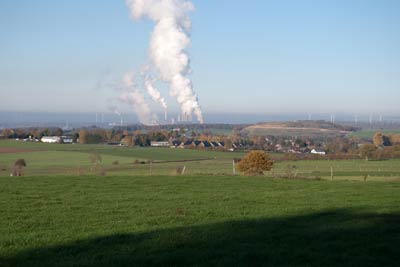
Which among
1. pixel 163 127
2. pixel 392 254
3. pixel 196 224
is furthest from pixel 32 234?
pixel 163 127

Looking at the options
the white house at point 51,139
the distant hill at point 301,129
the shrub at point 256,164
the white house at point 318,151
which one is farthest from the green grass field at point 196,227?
the distant hill at point 301,129

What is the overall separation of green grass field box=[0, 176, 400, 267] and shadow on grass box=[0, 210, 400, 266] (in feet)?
0.05

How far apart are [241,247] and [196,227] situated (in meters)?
1.92

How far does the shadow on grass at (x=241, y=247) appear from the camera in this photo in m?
7.06

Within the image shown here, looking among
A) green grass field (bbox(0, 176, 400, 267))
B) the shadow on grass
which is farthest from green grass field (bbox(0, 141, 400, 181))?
the shadow on grass

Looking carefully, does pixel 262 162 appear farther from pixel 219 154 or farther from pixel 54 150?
pixel 54 150

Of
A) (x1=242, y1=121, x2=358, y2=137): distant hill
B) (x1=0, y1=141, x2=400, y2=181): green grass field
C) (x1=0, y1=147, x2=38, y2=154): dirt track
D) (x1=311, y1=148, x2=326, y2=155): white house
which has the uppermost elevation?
(x1=242, y1=121, x2=358, y2=137): distant hill

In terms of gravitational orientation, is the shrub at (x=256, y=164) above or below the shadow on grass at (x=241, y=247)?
below

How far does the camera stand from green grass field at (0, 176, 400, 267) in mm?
7289

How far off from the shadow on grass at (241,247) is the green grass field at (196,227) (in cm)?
1

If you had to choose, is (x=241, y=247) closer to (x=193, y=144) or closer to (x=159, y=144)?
(x=193, y=144)

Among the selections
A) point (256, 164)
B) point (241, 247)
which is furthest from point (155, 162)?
point (241, 247)

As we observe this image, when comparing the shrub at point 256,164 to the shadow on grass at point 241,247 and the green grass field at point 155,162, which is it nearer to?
the green grass field at point 155,162

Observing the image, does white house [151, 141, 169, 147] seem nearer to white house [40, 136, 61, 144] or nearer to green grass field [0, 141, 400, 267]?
white house [40, 136, 61, 144]
